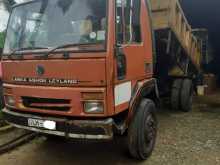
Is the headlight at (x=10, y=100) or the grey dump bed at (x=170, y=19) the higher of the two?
the grey dump bed at (x=170, y=19)

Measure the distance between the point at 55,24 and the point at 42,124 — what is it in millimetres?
1295

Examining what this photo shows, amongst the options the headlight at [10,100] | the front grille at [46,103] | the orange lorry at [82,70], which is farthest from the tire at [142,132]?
the headlight at [10,100]

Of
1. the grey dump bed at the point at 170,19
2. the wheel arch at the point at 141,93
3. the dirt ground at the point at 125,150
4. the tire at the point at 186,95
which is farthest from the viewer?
the tire at the point at 186,95

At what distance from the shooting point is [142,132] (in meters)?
4.55

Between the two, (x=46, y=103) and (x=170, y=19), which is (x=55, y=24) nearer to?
(x=46, y=103)

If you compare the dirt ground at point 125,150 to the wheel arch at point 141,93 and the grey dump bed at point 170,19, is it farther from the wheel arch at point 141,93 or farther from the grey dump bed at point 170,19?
the grey dump bed at point 170,19

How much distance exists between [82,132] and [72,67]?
784mm

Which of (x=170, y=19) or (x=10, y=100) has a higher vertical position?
(x=170, y=19)

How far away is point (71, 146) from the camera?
5.52 m

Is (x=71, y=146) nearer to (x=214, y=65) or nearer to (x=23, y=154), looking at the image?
(x=23, y=154)

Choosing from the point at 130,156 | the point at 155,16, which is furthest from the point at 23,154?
the point at 155,16

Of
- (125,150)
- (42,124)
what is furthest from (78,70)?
(125,150)

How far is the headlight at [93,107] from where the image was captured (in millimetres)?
3844

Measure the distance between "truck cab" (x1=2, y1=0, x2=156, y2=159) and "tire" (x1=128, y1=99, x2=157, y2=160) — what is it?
0.04 feet
